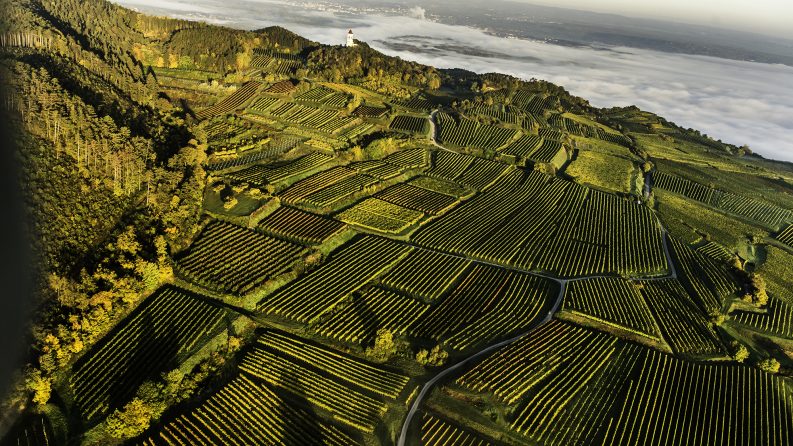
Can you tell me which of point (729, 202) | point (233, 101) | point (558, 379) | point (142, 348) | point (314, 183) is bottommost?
point (142, 348)

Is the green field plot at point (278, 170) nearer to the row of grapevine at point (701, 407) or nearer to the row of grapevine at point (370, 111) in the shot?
the row of grapevine at point (370, 111)

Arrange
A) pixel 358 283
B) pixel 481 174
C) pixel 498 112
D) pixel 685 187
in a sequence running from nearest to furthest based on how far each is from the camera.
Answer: pixel 358 283, pixel 481 174, pixel 685 187, pixel 498 112

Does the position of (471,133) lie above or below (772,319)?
above

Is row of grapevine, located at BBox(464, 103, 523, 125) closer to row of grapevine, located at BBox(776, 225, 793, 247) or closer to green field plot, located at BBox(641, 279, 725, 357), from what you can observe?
row of grapevine, located at BBox(776, 225, 793, 247)

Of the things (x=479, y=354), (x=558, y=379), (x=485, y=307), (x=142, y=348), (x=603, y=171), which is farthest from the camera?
(x=603, y=171)

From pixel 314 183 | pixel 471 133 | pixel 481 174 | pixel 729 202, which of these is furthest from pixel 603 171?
pixel 314 183

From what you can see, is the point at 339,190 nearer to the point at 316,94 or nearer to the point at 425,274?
the point at 425,274
